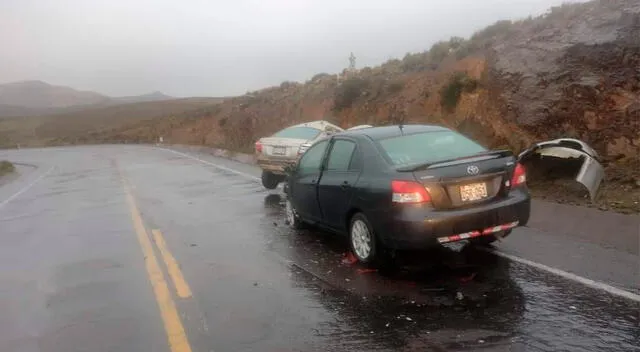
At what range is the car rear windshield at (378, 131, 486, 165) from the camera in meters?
6.55

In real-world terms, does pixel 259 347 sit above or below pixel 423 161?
below

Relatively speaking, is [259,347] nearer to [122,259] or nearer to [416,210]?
[416,210]

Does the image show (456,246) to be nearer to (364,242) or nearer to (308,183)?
(364,242)

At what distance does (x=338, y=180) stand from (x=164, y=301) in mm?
2473

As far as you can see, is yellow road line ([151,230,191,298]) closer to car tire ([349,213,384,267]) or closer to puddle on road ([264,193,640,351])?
puddle on road ([264,193,640,351])

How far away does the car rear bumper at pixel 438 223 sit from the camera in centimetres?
580

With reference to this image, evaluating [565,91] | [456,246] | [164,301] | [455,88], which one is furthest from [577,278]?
[455,88]

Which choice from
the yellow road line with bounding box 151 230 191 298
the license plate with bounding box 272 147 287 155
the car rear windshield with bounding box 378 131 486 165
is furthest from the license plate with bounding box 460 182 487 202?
the license plate with bounding box 272 147 287 155

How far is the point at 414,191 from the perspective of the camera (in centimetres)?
587

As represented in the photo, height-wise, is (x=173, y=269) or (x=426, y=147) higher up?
(x=426, y=147)

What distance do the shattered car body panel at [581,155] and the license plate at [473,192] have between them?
3884mm

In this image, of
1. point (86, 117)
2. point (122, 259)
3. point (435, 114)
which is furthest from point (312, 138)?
point (86, 117)

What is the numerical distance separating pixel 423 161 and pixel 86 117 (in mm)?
132598

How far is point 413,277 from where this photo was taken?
605cm
